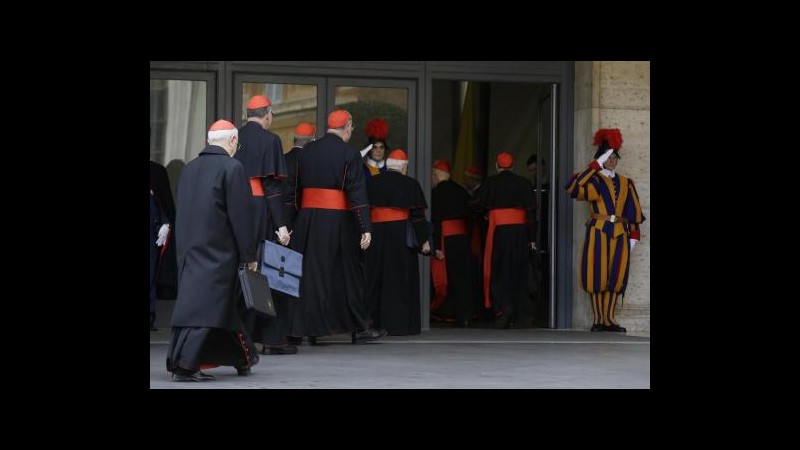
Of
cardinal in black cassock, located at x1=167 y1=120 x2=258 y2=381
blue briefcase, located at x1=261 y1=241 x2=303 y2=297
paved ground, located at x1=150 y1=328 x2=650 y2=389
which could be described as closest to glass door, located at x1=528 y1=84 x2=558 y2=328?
paved ground, located at x1=150 y1=328 x2=650 y2=389

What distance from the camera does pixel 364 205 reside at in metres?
10.5

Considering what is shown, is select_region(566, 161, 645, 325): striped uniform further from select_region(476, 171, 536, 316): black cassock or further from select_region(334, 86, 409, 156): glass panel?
select_region(334, 86, 409, 156): glass panel

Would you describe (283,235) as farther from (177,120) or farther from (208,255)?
(177,120)

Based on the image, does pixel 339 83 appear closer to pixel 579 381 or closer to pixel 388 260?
pixel 388 260

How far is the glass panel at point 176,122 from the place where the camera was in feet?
43.0

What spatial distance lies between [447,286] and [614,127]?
106 inches

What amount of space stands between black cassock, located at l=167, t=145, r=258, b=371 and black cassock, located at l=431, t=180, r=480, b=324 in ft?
22.2

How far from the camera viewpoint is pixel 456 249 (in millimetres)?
14805

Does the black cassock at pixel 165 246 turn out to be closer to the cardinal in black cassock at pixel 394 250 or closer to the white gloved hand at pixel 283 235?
the cardinal in black cassock at pixel 394 250

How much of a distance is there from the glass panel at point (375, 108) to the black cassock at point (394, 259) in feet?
4.26

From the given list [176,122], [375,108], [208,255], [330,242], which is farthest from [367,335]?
[208,255]

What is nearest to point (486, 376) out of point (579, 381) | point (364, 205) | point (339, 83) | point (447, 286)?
point (579, 381)

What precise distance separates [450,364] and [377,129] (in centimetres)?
359

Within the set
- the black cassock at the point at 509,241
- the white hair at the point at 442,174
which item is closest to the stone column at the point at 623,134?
the black cassock at the point at 509,241
